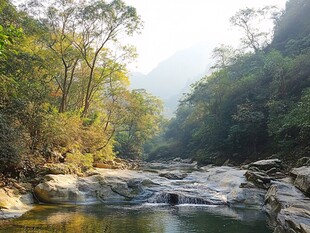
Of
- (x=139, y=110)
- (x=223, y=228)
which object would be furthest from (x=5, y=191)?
(x=139, y=110)

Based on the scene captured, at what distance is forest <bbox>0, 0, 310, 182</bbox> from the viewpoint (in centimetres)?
1445

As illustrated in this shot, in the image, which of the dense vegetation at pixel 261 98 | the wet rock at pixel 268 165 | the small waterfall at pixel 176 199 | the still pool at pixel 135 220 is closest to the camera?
the still pool at pixel 135 220

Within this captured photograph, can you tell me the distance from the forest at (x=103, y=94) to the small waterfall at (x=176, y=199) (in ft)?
16.2

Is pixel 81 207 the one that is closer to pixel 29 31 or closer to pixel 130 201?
pixel 130 201

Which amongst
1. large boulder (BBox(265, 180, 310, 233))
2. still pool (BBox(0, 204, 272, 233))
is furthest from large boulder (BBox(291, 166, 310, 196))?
still pool (BBox(0, 204, 272, 233))

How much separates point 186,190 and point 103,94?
18094 millimetres

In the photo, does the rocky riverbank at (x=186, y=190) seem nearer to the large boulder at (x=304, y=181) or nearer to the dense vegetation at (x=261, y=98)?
the large boulder at (x=304, y=181)

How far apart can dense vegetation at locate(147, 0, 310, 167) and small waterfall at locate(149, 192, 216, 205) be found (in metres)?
7.82

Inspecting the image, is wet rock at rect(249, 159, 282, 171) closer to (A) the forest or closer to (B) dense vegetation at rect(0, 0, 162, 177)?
(A) the forest

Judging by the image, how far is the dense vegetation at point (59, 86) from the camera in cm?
1341

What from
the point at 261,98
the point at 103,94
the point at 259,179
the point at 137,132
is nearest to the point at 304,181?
the point at 259,179

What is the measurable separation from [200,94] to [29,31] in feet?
76.6

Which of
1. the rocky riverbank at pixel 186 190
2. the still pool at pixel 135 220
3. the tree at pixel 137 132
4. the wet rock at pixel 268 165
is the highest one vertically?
the tree at pixel 137 132

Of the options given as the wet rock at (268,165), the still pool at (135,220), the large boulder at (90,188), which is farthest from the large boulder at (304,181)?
the large boulder at (90,188)
